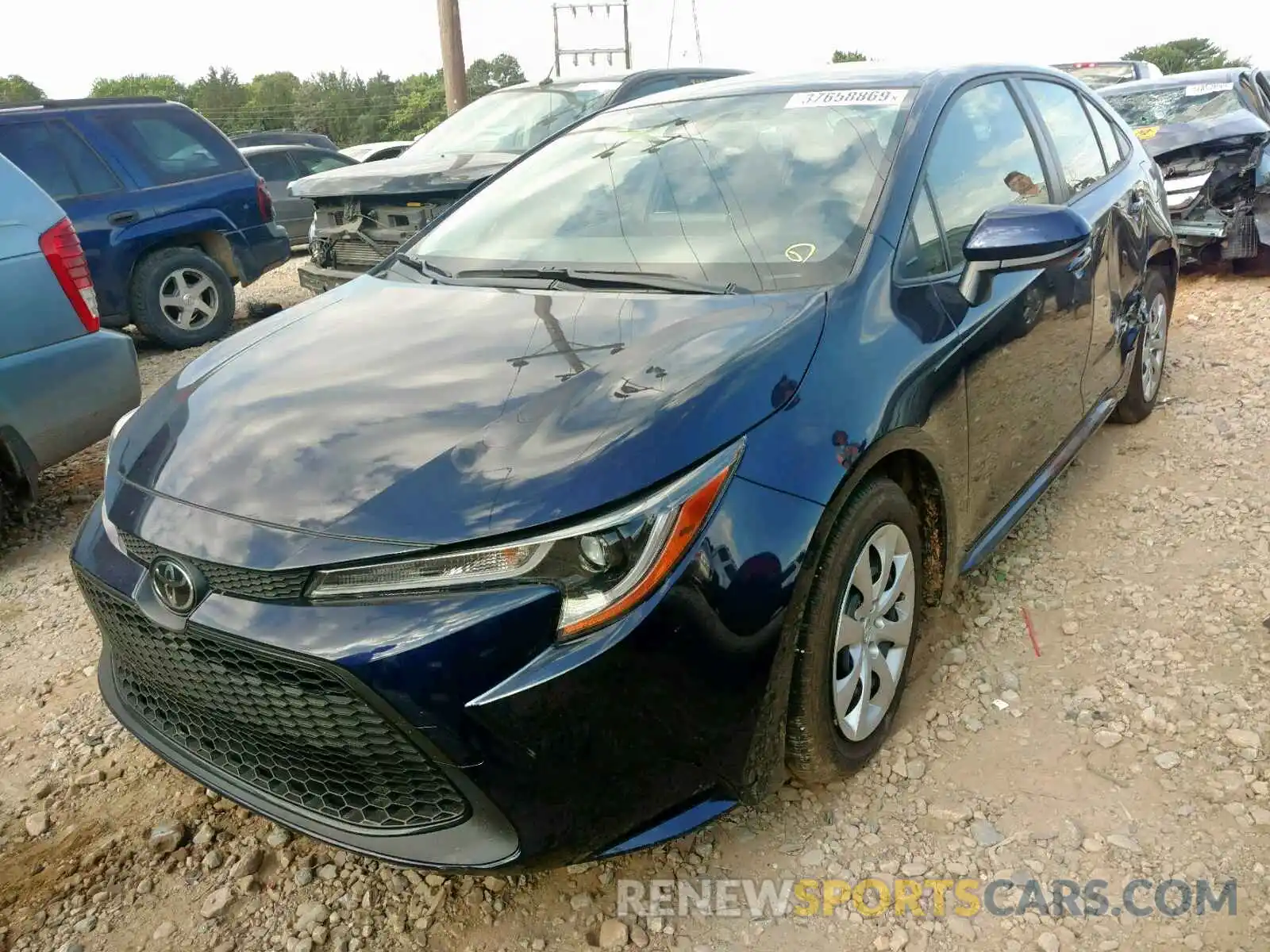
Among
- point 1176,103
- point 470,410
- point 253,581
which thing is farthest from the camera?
point 1176,103

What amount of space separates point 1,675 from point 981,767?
2.89 meters

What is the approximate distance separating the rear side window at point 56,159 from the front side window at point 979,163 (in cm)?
597

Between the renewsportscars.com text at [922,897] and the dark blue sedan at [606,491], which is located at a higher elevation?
the dark blue sedan at [606,491]

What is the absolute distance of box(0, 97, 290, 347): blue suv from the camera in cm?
645

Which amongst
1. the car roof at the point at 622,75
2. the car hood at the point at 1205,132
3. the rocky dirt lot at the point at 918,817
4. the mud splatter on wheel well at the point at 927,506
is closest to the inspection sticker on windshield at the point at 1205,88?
the car hood at the point at 1205,132

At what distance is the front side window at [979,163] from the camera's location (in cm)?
262

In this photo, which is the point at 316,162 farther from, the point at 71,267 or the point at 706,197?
the point at 706,197

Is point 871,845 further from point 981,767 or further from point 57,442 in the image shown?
point 57,442

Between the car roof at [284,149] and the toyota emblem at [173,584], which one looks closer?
the toyota emblem at [173,584]

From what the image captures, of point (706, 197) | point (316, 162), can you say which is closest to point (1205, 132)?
point (706, 197)

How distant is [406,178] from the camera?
605 centimetres

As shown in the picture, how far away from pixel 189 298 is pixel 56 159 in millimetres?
1176

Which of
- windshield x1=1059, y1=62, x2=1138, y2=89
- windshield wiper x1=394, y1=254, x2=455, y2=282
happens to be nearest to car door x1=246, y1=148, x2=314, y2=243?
windshield x1=1059, y1=62, x2=1138, y2=89

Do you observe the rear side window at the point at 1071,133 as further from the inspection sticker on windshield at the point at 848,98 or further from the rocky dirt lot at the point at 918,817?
the rocky dirt lot at the point at 918,817
